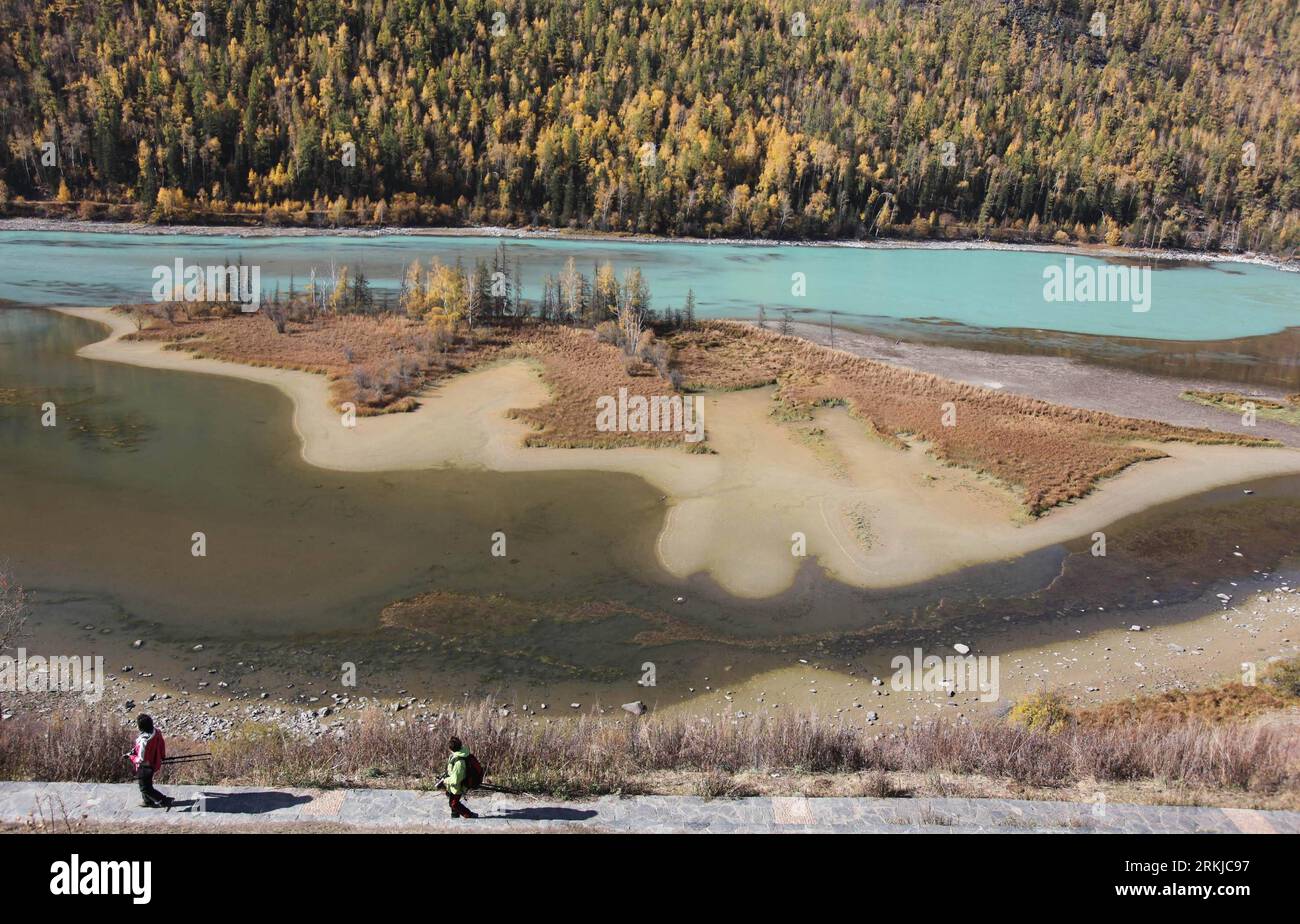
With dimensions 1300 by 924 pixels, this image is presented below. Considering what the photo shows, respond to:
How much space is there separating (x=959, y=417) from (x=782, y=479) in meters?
12.4

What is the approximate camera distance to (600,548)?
2497cm

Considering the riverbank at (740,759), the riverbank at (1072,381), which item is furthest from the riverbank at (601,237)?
the riverbank at (740,759)

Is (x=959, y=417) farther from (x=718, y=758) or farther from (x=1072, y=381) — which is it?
(x=718, y=758)

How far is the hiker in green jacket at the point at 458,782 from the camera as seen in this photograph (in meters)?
10.2

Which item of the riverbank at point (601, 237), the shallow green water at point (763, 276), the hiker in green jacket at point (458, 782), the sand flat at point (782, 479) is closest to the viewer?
the hiker in green jacket at point (458, 782)

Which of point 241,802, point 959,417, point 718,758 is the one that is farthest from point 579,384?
point 241,802

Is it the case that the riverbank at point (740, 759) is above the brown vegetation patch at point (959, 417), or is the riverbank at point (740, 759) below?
below

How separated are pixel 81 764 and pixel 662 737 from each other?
28.9 ft

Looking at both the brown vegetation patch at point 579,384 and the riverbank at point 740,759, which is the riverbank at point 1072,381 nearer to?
the brown vegetation patch at point 579,384

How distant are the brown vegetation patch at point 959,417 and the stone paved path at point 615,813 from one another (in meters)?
18.8

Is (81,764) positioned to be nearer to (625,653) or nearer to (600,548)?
(625,653)


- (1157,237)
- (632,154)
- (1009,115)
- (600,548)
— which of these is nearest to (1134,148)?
(1009,115)

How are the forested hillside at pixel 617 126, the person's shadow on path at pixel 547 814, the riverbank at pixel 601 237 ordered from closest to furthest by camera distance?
the person's shadow on path at pixel 547 814, the riverbank at pixel 601 237, the forested hillside at pixel 617 126

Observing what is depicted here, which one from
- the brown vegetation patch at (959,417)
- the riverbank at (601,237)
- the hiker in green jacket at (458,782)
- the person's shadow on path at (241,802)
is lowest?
the person's shadow on path at (241,802)
